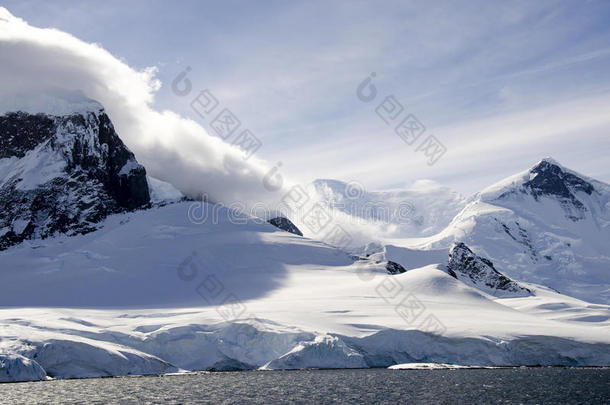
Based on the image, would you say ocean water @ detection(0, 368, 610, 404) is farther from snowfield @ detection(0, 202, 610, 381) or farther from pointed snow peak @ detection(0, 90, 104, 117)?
pointed snow peak @ detection(0, 90, 104, 117)

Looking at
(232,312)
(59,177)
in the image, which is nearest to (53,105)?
(59,177)

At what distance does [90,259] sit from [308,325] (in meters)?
65.3

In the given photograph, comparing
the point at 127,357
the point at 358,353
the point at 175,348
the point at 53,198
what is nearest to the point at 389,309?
the point at 358,353

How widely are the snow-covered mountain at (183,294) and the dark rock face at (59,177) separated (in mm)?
378

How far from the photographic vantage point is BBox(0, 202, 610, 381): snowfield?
9194cm

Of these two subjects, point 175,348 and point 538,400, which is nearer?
point 538,400

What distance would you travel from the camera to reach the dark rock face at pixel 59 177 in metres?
159

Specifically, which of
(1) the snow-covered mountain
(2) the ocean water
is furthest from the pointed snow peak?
(2) the ocean water

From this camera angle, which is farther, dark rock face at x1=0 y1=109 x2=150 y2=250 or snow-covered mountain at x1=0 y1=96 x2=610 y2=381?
dark rock face at x1=0 y1=109 x2=150 y2=250

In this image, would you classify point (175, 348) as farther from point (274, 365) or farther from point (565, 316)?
point (565, 316)

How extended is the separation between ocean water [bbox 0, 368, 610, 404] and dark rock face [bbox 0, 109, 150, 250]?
89.4 m

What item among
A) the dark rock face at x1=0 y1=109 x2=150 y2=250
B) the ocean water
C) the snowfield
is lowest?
the ocean water

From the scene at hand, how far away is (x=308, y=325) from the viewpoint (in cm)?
10050

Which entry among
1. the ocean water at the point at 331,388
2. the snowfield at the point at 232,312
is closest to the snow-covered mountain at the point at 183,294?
the snowfield at the point at 232,312
